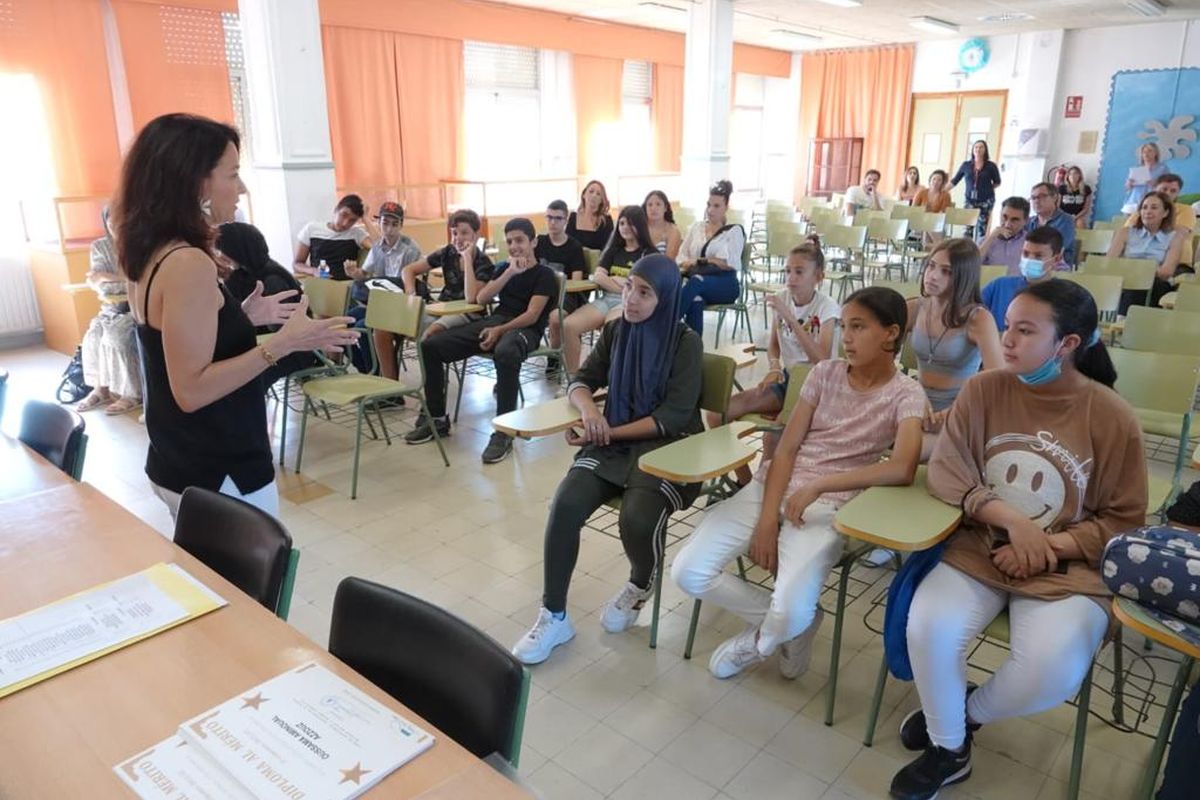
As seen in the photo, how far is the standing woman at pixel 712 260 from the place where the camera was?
17.7 ft

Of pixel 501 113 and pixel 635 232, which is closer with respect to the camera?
pixel 635 232

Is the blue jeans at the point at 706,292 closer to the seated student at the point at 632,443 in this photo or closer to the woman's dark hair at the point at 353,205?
the woman's dark hair at the point at 353,205

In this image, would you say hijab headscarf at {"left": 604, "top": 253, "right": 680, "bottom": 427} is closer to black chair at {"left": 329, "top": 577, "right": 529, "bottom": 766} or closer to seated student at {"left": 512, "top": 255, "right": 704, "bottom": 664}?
seated student at {"left": 512, "top": 255, "right": 704, "bottom": 664}

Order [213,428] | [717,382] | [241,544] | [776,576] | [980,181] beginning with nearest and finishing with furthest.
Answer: [241,544]
[213,428]
[776,576]
[717,382]
[980,181]

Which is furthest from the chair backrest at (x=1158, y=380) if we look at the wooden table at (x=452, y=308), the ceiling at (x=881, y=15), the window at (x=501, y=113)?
the window at (x=501, y=113)

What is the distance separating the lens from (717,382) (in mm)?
2818

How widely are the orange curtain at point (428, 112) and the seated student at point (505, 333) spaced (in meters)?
4.43

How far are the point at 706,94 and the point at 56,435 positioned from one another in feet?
26.1

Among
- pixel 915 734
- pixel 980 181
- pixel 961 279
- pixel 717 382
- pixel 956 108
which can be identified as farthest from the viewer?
pixel 956 108

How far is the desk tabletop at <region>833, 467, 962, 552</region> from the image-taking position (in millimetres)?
1850

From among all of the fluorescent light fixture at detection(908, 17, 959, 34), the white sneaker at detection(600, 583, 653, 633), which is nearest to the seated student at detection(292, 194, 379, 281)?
the white sneaker at detection(600, 583, 653, 633)

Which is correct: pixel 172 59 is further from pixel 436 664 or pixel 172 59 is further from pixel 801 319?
pixel 436 664

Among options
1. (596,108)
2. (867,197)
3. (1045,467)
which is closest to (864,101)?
(867,197)

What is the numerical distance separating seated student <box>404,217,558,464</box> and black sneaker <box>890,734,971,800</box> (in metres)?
2.68
